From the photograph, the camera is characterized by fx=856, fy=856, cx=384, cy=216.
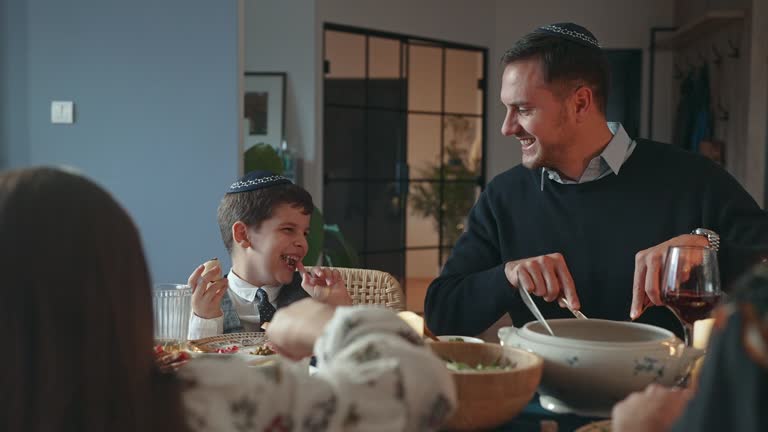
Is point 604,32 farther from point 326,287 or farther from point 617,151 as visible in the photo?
point 326,287

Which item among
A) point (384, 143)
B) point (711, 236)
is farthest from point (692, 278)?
point (384, 143)

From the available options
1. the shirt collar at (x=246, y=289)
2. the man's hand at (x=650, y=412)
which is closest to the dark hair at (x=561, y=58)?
the shirt collar at (x=246, y=289)

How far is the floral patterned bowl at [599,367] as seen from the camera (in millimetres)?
1097

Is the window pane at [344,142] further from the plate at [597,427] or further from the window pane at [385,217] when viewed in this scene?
the plate at [597,427]

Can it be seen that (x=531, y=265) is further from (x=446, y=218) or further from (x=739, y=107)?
(x=446, y=218)

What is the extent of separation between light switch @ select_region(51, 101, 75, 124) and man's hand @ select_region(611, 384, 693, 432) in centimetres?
411

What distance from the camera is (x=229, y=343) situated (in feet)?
5.24

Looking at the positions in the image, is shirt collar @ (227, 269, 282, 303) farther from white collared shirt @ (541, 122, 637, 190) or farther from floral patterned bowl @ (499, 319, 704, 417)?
floral patterned bowl @ (499, 319, 704, 417)

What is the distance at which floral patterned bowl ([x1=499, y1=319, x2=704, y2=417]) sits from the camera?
1097 mm

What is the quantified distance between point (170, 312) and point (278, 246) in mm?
788

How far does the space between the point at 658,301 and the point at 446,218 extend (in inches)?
Answer: 228

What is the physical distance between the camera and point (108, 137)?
14.7ft

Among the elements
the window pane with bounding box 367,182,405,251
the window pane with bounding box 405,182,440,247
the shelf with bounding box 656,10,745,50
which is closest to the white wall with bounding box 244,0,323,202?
the window pane with bounding box 367,182,405,251

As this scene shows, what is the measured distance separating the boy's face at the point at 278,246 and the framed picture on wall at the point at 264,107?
3.86 meters
